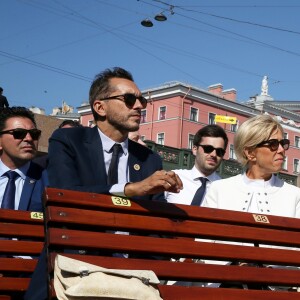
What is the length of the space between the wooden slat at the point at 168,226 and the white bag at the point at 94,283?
309mm

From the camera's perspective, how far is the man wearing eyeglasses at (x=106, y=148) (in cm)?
338

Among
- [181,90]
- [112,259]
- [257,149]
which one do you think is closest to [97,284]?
[112,259]

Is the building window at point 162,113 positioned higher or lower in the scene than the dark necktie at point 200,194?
higher

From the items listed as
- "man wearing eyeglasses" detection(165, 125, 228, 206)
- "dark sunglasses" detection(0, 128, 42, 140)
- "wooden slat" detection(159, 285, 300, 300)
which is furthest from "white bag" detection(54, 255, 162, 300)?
"man wearing eyeglasses" detection(165, 125, 228, 206)

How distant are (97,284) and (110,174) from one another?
1.16 metres

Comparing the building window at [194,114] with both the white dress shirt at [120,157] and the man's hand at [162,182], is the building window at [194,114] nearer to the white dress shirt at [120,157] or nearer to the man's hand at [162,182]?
the white dress shirt at [120,157]

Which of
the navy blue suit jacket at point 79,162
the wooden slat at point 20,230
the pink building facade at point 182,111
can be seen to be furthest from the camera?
the pink building facade at point 182,111

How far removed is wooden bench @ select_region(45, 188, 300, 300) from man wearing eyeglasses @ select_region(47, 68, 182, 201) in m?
0.26

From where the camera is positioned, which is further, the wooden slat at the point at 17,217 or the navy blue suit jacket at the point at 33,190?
the navy blue suit jacket at the point at 33,190

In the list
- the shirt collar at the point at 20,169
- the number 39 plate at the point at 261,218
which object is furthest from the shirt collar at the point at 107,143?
the shirt collar at the point at 20,169

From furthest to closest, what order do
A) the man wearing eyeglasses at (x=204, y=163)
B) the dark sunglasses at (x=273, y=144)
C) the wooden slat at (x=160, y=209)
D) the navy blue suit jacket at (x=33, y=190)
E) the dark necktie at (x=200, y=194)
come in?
the man wearing eyeglasses at (x=204, y=163), the dark necktie at (x=200, y=194), the navy blue suit jacket at (x=33, y=190), the dark sunglasses at (x=273, y=144), the wooden slat at (x=160, y=209)

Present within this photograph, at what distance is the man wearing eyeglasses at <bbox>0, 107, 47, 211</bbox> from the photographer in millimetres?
4945

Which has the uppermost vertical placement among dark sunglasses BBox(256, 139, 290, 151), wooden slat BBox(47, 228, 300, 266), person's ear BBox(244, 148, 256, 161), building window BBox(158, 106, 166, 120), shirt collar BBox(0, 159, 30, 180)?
building window BBox(158, 106, 166, 120)

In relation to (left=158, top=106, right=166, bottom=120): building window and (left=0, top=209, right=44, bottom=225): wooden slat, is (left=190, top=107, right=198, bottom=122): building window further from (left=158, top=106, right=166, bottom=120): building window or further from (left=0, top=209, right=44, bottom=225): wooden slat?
(left=0, top=209, right=44, bottom=225): wooden slat
